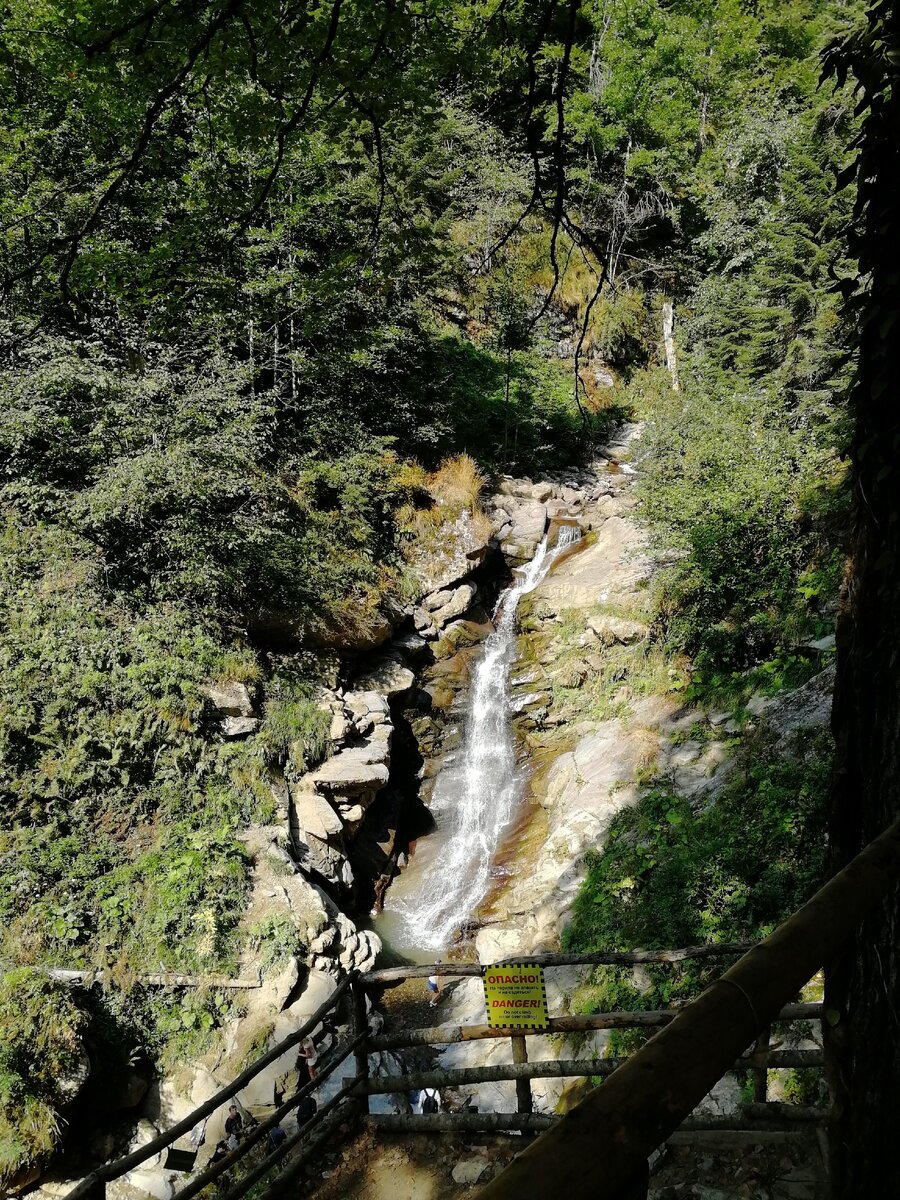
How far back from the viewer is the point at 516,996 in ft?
12.2

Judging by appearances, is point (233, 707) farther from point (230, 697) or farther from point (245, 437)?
point (245, 437)

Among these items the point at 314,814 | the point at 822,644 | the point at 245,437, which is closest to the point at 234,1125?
the point at 314,814

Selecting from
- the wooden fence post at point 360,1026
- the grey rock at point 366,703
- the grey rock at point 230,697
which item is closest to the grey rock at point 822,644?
the grey rock at point 366,703

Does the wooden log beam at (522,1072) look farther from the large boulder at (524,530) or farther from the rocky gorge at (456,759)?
the large boulder at (524,530)

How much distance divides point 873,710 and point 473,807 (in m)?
9.72

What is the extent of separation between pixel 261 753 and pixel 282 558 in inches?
121

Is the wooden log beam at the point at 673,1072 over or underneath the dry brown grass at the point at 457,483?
underneath

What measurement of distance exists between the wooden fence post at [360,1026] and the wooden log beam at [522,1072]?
0.20 feet

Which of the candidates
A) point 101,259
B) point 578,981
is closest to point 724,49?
point 101,259

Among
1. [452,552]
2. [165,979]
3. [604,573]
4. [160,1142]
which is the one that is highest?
[452,552]

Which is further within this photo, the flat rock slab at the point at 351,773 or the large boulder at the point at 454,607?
the large boulder at the point at 454,607

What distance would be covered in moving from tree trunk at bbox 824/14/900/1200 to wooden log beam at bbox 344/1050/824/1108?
248cm

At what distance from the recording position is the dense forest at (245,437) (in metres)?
3.46

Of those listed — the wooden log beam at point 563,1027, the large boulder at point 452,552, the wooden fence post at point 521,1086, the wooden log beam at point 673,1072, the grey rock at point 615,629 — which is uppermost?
the large boulder at point 452,552
